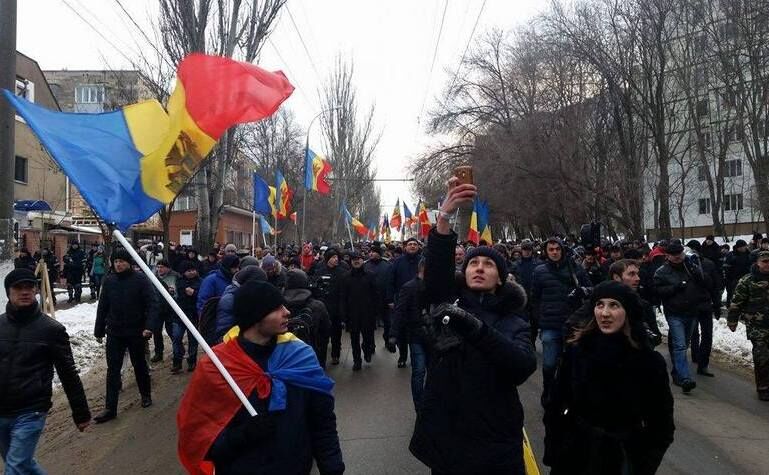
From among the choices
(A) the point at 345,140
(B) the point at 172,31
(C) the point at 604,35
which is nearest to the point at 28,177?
(B) the point at 172,31

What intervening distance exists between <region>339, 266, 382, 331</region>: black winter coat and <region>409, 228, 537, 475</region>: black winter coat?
22.1 ft

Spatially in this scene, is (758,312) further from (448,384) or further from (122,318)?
(122,318)

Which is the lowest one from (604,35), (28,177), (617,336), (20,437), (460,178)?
(20,437)

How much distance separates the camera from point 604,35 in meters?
19.5

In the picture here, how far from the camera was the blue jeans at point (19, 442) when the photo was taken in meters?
4.00

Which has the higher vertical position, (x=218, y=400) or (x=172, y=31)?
(x=172, y=31)

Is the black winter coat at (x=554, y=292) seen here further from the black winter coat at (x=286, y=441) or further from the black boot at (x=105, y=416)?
the black boot at (x=105, y=416)

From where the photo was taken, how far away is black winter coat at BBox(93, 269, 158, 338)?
7.05 m

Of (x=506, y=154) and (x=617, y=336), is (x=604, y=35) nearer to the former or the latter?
(x=506, y=154)

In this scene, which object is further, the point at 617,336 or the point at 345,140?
the point at 345,140

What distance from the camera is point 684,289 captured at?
7836mm

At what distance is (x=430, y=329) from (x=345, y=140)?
41.2 m

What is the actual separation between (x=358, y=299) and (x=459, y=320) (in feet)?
23.9

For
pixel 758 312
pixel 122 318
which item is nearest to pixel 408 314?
pixel 122 318
